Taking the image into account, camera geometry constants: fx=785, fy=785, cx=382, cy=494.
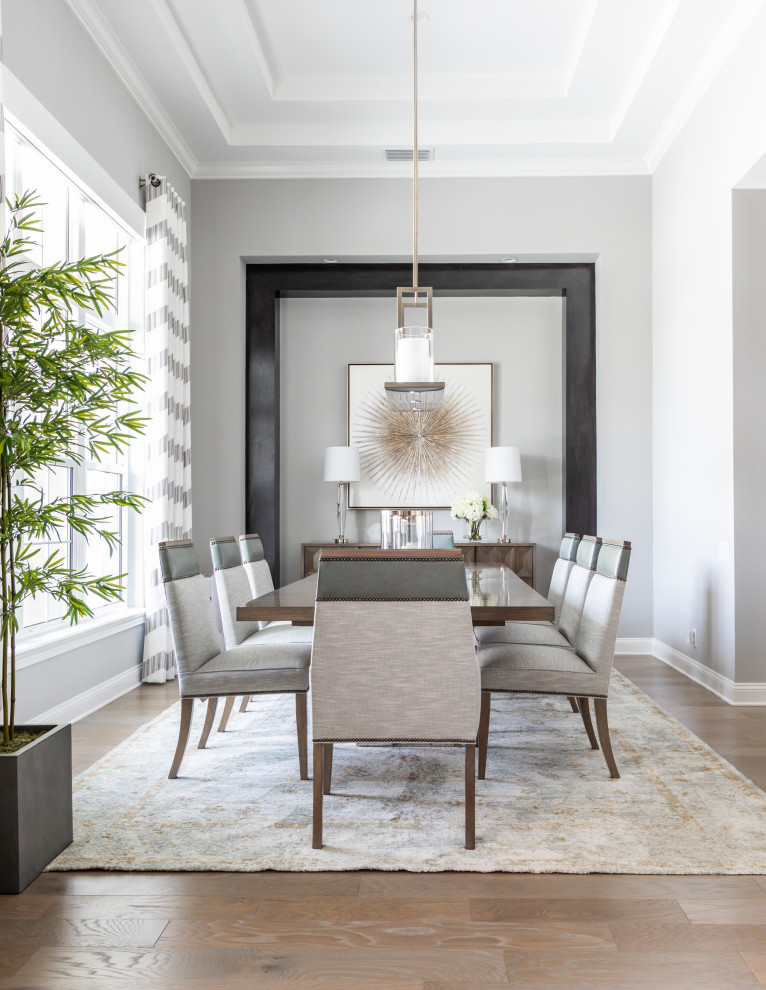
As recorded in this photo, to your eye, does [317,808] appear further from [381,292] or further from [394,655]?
[381,292]

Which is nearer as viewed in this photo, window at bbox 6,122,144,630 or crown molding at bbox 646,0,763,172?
window at bbox 6,122,144,630

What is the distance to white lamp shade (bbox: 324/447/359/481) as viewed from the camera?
5.78 m

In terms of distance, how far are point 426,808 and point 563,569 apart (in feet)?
5.71

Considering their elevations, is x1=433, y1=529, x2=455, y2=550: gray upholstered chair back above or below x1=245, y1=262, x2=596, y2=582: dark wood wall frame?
below

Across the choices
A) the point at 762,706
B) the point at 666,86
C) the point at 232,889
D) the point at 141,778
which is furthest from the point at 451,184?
the point at 232,889

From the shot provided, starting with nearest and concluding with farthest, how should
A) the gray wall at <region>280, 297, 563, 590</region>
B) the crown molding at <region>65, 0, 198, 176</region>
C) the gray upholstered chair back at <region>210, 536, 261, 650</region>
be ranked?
1. the gray upholstered chair back at <region>210, 536, 261, 650</region>
2. the crown molding at <region>65, 0, 198, 176</region>
3. the gray wall at <region>280, 297, 563, 590</region>

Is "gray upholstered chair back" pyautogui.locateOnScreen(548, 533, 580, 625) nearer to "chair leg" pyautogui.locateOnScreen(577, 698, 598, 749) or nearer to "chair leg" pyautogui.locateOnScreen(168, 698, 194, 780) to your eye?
"chair leg" pyautogui.locateOnScreen(577, 698, 598, 749)

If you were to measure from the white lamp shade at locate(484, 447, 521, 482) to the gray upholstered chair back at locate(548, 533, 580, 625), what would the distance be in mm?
1546

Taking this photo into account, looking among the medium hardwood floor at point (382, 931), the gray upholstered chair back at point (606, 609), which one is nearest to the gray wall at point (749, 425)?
the gray upholstered chair back at point (606, 609)

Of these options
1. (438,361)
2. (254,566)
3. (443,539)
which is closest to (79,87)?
(254,566)

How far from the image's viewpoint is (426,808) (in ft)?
8.76

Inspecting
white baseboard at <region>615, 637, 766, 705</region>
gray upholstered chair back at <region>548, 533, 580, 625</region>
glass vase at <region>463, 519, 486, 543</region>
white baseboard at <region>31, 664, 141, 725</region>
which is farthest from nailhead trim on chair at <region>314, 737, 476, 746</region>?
glass vase at <region>463, 519, 486, 543</region>

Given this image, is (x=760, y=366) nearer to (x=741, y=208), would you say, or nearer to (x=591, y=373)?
(x=741, y=208)

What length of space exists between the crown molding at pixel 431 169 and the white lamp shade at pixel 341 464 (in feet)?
6.51
